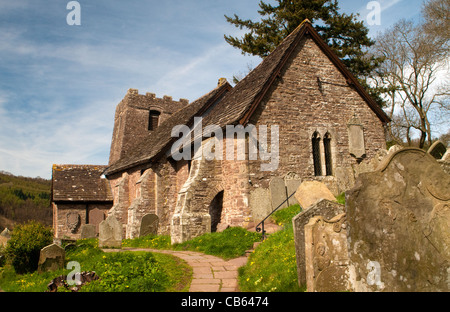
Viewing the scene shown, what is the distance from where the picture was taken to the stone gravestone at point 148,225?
50.4 feet

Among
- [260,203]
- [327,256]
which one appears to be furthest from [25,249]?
[327,256]

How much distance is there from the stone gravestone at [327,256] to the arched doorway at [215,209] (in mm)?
9197

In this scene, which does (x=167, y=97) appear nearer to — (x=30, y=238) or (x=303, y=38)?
(x=303, y=38)

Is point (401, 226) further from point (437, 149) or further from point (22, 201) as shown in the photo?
point (22, 201)

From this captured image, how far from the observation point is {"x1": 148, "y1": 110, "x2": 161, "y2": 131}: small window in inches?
1182

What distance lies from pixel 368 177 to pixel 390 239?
803 mm

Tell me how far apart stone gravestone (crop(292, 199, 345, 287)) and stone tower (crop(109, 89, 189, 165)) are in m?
23.4

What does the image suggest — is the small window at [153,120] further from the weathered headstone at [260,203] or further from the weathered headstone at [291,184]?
the weathered headstone at [260,203]

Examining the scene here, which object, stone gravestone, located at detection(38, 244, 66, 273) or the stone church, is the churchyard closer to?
stone gravestone, located at detection(38, 244, 66, 273)

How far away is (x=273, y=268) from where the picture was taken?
6.71 metres

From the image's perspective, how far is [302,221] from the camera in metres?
6.20

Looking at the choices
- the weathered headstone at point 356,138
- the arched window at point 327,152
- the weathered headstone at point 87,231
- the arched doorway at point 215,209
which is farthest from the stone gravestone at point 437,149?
the weathered headstone at point 87,231

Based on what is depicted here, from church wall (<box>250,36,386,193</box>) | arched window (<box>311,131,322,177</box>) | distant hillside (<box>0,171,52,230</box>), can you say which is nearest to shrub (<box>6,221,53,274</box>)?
church wall (<box>250,36,386,193</box>)

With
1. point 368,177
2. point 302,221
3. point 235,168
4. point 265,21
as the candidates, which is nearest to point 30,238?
point 235,168
